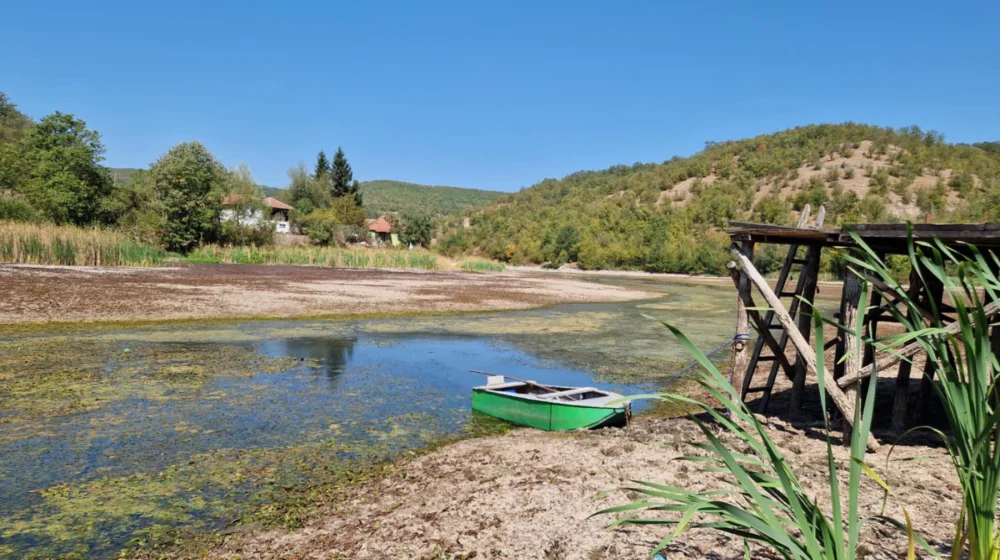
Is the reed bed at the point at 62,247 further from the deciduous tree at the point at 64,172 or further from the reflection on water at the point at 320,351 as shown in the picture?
the reflection on water at the point at 320,351

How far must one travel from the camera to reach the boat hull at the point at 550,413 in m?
8.92

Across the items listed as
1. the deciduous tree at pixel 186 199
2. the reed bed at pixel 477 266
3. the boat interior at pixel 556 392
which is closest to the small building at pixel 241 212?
the deciduous tree at pixel 186 199

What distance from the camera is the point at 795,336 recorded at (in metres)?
7.41

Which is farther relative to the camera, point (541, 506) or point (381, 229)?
point (381, 229)

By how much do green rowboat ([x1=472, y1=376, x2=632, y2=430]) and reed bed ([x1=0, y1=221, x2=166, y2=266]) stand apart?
33.3m

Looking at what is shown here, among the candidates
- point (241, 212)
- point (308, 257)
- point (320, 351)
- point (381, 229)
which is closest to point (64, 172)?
point (241, 212)

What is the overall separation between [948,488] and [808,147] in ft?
326

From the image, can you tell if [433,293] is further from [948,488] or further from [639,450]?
[948,488]

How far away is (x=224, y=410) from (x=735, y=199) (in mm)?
78046

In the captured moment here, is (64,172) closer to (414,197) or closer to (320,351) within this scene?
(320,351)

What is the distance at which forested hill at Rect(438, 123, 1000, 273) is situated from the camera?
216 feet

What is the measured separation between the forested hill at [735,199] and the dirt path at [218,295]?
3472 cm

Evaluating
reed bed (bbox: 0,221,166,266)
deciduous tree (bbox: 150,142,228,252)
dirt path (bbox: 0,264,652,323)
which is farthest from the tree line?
dirt path (bbox: 0,264,652,323)

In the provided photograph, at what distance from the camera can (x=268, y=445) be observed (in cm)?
832
